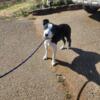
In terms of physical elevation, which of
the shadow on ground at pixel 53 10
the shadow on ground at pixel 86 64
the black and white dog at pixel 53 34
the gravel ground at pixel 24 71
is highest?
the black and white dog at pixel 53 34

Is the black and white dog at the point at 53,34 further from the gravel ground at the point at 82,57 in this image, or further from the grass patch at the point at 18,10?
the grass patch at the point at 18,10

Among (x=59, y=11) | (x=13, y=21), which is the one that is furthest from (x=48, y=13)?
(x=13, y=21)

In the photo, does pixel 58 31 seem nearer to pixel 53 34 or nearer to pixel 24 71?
pixel 53 34

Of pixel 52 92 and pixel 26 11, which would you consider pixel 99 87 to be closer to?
pixel 52 92

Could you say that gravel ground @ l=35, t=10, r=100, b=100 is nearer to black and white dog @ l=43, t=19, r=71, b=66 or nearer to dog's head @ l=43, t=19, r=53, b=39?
black and white dog @ l=43, t=19, r=71, b=66

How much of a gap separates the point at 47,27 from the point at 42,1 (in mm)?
4698

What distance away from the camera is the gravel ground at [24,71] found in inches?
284

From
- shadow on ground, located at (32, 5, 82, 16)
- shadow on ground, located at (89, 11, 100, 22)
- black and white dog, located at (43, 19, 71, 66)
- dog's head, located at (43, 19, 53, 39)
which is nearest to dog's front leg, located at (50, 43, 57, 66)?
black and white dog, located at (43, 19, 71, 66)

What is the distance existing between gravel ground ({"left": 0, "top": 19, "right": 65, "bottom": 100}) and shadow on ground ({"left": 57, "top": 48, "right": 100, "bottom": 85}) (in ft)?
1.96

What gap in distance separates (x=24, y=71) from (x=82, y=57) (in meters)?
1.52

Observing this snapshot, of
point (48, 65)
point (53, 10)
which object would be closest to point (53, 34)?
point (48, 65)

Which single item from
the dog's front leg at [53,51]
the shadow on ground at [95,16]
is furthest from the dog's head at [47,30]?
the shadow on ground at [95,16]

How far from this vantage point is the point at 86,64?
326 inches

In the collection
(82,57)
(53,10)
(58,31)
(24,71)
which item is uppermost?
(58,31)
